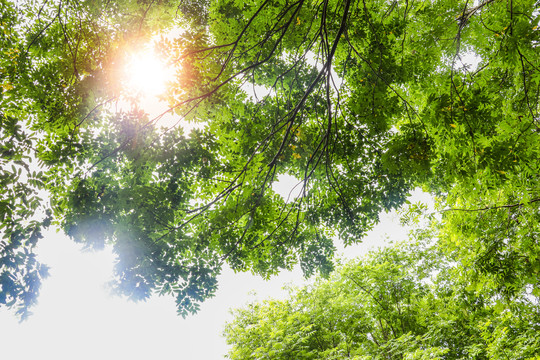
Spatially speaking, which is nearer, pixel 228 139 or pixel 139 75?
pixel 139 75

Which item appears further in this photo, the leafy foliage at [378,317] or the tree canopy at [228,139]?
the leafy foliage at [378,317]

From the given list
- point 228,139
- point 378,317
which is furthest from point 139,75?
point 378,317

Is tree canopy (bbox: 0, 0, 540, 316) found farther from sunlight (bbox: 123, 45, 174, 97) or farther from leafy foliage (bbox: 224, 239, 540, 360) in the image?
leafy foliage (bbox: 224, 239, 540, 360)

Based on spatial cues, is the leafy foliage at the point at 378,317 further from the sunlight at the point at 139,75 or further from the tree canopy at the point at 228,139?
the sunlight at the point at 139,75

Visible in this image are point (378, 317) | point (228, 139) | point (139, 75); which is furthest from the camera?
point (378, 317)

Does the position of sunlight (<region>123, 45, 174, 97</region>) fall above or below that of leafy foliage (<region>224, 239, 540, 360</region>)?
above

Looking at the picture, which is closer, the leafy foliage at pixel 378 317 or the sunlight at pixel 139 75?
the sunlight at pixel 139 75

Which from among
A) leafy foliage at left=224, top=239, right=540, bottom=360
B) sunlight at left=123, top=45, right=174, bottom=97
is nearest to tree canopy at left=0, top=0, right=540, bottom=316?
sunlight at left=123, top=45, right=174, bottom=97

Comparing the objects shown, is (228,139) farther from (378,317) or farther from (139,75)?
(378,317)

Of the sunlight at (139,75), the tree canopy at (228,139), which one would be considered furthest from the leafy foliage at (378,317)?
the sunlight at (139,75)

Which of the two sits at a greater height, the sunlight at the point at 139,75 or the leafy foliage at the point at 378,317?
the sunlight at the point at 139,75

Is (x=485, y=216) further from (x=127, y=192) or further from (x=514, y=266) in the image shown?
(x=127, y=192)

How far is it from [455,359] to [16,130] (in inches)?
487

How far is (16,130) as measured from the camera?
361 centimetres
